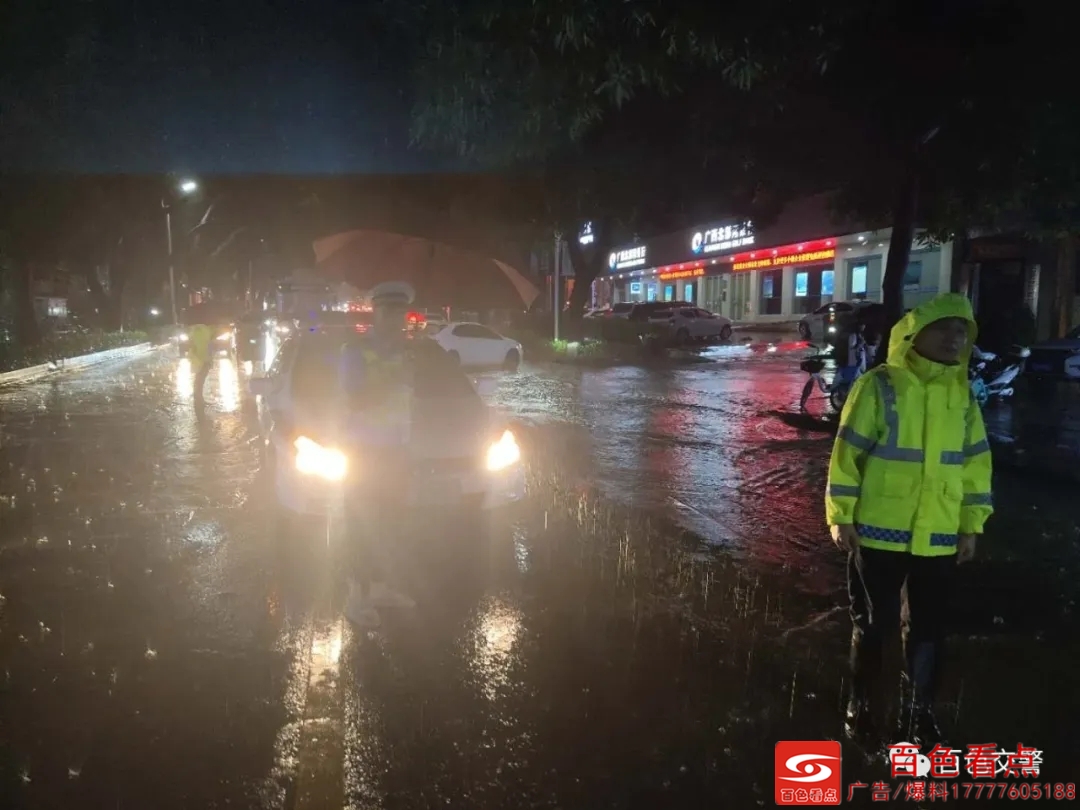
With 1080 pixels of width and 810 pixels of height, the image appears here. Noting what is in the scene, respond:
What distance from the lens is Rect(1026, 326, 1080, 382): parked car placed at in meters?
16.4

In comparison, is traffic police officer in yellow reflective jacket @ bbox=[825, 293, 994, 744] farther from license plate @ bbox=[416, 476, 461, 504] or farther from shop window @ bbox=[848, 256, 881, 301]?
shop window @ bbox=[848, 256, 881, 301]

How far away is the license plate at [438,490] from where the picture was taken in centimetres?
573

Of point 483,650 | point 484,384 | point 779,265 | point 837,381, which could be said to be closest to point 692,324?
point 779,265

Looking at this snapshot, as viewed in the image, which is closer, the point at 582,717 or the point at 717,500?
the point at 582,717

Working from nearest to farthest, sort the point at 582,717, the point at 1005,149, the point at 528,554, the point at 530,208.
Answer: the point at 582,717, the point at 528,554, the point at 1005,149, the point at 530,208

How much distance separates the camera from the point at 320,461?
5.63 meters

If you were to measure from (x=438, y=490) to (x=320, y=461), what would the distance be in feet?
2.67

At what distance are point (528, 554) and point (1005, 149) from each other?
898 centimetres

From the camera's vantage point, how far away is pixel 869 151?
11.5 metres

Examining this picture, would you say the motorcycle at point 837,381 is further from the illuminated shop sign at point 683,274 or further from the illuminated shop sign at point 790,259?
the illuminated shop sign at point 683,274

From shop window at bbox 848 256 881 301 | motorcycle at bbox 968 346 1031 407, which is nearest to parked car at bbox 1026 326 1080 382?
motorcycle at bbox 968 346 1031 407

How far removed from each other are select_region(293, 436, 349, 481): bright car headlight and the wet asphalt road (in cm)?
68

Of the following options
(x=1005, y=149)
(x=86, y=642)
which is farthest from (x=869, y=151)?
(x=86, y=642)

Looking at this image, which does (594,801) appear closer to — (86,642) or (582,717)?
(582,717)
